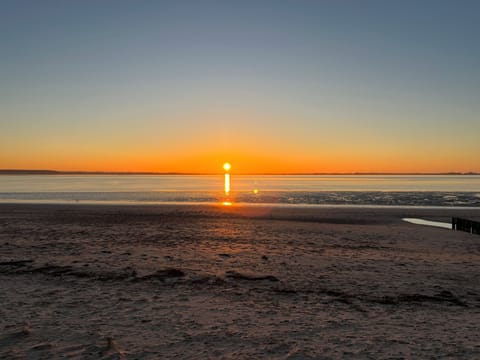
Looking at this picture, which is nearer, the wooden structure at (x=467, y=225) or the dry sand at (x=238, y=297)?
the dry sand at (x=238, y=297)

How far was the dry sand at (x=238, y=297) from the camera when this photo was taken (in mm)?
7500

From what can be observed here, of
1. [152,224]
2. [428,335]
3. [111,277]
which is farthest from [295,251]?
[152,224]

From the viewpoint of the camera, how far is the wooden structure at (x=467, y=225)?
24188mm

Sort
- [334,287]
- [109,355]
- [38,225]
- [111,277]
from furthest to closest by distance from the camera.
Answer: [38,225], [111,277], [334,287], [109,355]

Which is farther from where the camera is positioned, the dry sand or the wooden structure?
the wooden structure

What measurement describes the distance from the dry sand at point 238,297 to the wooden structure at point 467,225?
14.8 feet

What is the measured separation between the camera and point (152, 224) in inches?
1080

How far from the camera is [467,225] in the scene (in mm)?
25031

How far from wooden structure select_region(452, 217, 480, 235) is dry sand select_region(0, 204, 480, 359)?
4.51 meters

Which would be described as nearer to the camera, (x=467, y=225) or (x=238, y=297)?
(x=238, y=297)

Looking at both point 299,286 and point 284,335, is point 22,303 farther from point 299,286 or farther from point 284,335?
point 299,286

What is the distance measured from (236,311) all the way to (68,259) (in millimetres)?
8516

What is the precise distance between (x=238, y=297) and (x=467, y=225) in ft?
65.1

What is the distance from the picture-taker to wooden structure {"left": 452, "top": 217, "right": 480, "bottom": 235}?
24.2 metres
